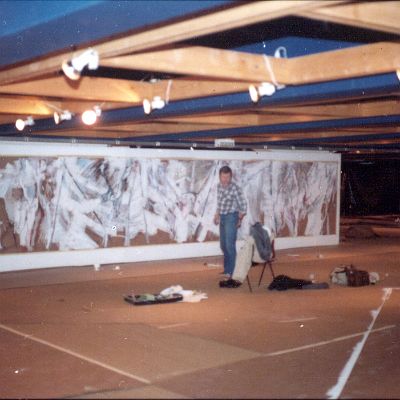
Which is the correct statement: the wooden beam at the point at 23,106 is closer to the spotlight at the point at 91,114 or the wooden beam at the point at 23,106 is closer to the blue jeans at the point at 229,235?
the spotlight at the point at 91,114

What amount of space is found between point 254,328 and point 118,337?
1.40 m

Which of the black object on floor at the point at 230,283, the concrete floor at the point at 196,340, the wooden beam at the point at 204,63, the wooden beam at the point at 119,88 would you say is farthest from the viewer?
the black object on floor at the point at 230,283

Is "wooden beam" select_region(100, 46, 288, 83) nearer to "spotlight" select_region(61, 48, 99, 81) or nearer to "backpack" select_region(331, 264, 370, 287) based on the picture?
"spotlight" select_region(61, 48, 99, 81)

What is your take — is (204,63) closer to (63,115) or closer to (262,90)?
(262,90)

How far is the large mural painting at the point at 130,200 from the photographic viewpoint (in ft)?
34.8

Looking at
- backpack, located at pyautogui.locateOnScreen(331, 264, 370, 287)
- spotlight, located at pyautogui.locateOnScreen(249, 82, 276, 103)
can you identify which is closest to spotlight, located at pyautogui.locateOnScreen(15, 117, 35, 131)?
spotlight, located at pyautogui.locateOnScreen(249, 82, 276, 103)

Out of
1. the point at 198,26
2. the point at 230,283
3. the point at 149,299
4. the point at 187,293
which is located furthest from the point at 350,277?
the point at 198,26

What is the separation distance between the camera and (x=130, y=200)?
11781mm

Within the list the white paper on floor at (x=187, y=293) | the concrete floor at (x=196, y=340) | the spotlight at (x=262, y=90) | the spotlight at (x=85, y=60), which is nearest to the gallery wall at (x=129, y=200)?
the concrete floor at (x=196, y=340)

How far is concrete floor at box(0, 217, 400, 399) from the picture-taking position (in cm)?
478

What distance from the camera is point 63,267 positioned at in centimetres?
1097

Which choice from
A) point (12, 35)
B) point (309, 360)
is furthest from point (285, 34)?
point (309, 360)

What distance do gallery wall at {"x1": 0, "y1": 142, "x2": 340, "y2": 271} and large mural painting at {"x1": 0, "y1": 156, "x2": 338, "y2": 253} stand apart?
0.02 m

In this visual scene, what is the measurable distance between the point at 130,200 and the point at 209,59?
23.5ft
